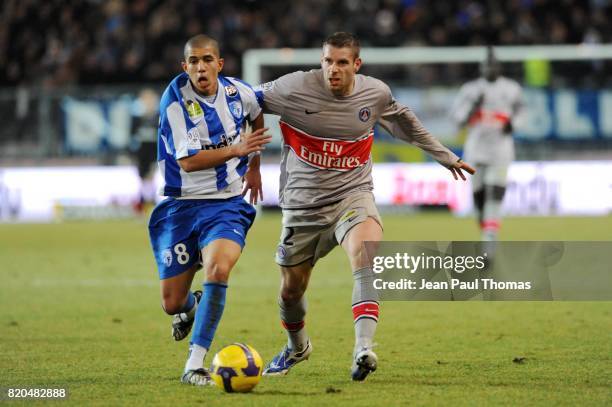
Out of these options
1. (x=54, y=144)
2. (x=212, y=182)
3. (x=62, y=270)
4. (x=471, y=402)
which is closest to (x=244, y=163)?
(x=212, y=182)

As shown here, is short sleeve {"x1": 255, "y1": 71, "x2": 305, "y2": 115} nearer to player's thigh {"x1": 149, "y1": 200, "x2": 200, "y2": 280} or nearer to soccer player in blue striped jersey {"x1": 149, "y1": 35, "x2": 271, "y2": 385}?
soccer player in blue striped jersey {"x1": 149, "y1": 35, "x2": 271, "y2": 385}

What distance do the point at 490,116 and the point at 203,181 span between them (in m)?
8.16

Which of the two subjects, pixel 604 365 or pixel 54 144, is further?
pixel 54 144

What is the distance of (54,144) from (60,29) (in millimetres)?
5104

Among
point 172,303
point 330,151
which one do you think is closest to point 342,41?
point 330,151

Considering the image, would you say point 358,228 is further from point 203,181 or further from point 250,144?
point 203,181

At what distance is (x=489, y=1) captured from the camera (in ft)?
84.6

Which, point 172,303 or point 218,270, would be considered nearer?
point 218,270

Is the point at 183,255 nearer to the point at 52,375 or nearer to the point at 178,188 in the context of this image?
the point at 178,188

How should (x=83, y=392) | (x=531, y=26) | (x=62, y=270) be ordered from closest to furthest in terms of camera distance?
(x=83, y=392) < (x=62, y=270) < (x=531, y=26)

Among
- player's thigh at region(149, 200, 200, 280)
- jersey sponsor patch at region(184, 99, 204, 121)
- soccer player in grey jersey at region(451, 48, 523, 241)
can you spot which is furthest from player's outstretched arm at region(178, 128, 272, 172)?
soccer player in grey jersey at region(451, 48, 523, 241)

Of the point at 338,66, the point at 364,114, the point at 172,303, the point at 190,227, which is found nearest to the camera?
the point at 338,66

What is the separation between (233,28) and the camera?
25.6 meters

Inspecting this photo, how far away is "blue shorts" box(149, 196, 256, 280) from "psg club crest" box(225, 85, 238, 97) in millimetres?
661
